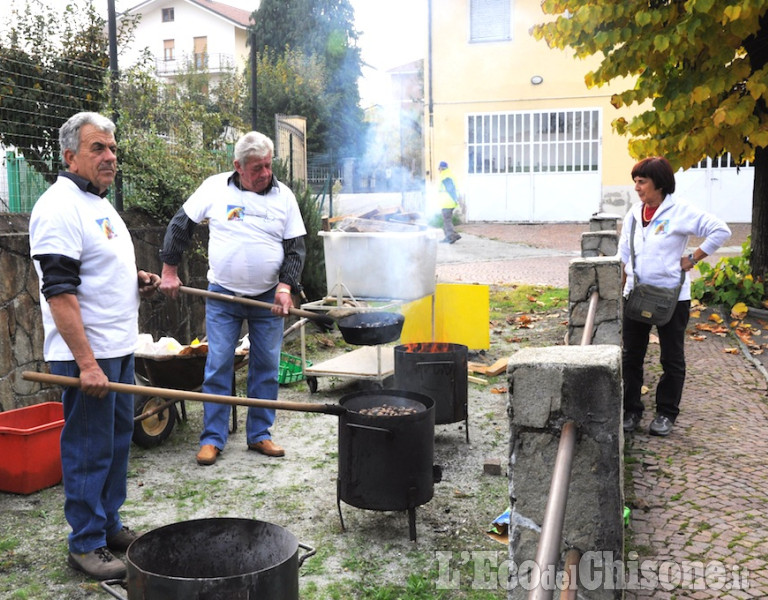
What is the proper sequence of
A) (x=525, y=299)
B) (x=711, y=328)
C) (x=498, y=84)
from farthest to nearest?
1. (x=498, y=84)
2. (x=525, y=299)
3. (x=711, y=328)

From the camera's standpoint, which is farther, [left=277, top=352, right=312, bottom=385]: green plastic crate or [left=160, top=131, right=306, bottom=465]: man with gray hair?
[left=277, top=352, right=312, bottom=385]: green plastic crate

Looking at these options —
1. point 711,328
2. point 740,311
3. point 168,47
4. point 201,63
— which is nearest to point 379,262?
point 711,328

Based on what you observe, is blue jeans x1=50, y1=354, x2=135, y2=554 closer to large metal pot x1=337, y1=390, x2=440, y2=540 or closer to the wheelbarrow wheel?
large metal pot x1=337, y1=390, x2=440, y2=540

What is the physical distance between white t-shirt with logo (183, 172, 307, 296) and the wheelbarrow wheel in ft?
3.31

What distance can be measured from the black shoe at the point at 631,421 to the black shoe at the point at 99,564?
11.9 ft

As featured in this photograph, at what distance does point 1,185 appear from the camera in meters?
7.25

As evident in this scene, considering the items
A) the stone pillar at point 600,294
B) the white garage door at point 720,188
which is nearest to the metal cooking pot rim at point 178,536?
the stone pillar at point 600,294

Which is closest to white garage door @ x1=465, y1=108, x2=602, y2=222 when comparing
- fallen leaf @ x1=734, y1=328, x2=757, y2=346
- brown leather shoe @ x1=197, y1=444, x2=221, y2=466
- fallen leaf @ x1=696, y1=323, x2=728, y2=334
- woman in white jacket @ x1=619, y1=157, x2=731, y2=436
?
fallen leaf @ x1=696, y1=323, x2=728, y2=334

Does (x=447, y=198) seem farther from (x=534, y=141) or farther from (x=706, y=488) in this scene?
(x=706, y=488)

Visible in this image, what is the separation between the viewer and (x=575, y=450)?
102 inches

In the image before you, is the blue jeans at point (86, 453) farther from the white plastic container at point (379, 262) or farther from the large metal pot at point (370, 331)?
the white plastic container at point (379, 262)

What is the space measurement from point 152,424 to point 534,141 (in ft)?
68.0

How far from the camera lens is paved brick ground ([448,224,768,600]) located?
3.77m

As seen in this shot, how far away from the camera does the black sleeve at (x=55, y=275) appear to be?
3.58 metres
